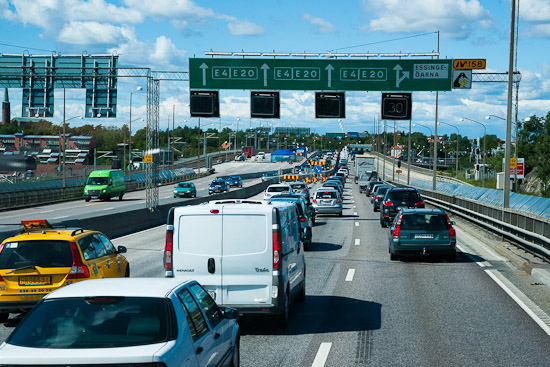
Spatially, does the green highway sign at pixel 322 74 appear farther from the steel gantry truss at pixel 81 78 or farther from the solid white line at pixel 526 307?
the solid white line at pixel 526 307

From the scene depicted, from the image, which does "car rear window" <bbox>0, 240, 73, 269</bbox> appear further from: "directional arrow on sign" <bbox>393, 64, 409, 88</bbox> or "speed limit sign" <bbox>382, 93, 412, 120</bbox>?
"speed limit sign" <bbox>382, 93, 412, 120</bbox>

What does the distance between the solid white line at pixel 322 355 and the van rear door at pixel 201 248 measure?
1.86 meters

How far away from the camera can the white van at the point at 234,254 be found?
11.1 meters

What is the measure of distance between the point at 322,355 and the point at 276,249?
2137 mm

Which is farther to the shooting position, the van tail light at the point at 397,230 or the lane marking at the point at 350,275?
the van tail light at the point at 397,230

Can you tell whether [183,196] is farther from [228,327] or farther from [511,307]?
[228,327]

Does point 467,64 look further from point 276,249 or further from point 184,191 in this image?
point 184,191

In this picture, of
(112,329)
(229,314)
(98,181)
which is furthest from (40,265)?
(98,181)

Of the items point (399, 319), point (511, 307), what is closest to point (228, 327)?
point (399, 319)

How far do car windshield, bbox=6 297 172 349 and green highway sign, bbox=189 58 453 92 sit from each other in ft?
95.4

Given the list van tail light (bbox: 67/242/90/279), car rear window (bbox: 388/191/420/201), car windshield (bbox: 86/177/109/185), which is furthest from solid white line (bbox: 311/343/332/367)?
car windshield (bbox: 86/177/109/185)

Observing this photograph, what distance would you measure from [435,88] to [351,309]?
75.3ft

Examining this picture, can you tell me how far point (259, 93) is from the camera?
115 ft

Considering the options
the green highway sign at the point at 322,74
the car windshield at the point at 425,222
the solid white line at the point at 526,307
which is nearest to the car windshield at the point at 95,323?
the solid white line at the point at 526,307
